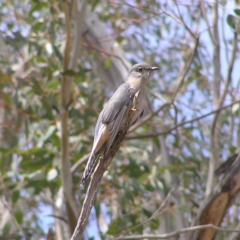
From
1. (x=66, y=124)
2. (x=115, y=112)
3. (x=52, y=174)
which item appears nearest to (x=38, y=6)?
(x=66, y=124)

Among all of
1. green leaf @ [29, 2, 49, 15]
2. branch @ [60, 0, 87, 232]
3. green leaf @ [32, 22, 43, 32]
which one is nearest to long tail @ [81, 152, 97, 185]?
branch @ [60, 0, 87, 232]

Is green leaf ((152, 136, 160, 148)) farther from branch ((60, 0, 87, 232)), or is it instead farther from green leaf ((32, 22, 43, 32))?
green leaf ((32, 22, 43, 32))

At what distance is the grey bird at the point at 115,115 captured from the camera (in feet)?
9.99

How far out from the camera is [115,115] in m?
3.13

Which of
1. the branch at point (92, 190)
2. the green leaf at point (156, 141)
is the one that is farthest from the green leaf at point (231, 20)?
the branch at point (92, 190)

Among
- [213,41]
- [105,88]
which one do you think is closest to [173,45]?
[105,88]

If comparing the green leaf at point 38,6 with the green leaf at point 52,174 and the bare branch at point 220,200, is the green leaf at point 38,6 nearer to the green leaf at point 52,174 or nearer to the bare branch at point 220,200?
the green leaf at point 52,174

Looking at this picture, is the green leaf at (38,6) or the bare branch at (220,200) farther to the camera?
the green leaf at (38,6)

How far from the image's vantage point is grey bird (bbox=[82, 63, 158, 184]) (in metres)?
3.04

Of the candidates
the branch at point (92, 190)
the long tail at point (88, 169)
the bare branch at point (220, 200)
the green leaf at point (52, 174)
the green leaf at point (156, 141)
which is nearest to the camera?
the branch at point (92, 190)

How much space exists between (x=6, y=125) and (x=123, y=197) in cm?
172

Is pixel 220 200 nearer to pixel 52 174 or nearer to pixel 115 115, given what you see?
pixel 115 115

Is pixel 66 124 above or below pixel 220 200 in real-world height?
above

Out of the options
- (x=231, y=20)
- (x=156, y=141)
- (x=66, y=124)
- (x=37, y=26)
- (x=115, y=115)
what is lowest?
(x=115, y=115)
